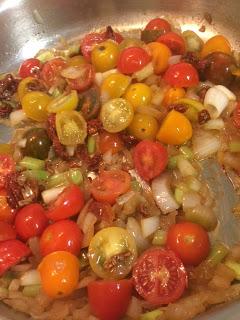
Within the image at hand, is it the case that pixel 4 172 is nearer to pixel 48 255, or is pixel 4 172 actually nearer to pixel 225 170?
pixel 48 255

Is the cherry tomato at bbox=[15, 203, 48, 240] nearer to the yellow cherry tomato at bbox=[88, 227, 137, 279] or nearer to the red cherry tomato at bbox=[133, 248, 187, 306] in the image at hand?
the yellow cherry tomato at bbox=[88, 227, 137, 279]

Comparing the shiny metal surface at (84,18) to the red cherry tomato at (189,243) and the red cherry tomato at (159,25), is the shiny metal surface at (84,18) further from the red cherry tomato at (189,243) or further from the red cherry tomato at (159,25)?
the red cherry tomato at (189,243)

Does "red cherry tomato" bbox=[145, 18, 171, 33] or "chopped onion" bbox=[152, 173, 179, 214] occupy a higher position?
"red cherry tomato" bbox=[145, 18, 171, 33]

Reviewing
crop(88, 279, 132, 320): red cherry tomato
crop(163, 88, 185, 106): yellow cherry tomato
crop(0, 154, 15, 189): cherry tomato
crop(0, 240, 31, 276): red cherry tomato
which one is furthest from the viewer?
crop(163, 88, 185, 106): yellow cherry tomato

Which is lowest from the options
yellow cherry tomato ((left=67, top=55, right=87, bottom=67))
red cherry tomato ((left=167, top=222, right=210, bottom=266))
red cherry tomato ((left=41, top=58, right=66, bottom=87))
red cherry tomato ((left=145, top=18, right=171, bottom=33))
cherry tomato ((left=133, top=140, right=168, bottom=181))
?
red cherry tomato ((left=167, top=222, right=210, bottom=266))

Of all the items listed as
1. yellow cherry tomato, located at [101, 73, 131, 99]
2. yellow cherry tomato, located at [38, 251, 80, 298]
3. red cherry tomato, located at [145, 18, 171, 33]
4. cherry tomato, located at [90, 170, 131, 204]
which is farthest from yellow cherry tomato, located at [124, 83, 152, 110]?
yellow cherry tomato, located at [38, 251, 80, 298]

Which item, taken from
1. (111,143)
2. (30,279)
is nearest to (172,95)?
(111,143)

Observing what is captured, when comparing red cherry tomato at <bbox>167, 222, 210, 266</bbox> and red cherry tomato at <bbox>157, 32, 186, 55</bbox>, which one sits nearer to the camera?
red cherry tomato at <bbox>167, 222, 210, 266</bbox>

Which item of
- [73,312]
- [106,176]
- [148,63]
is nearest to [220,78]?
[148,63]
